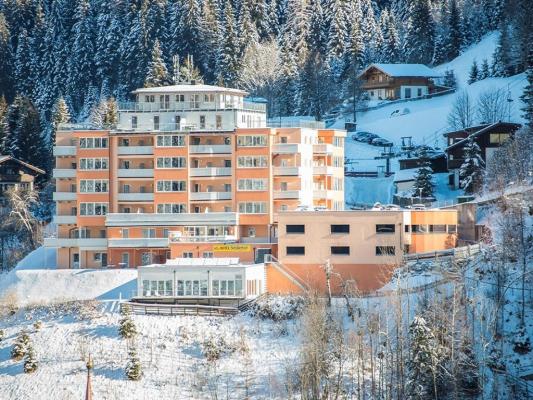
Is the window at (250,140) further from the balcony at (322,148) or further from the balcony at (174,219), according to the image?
the balcony at (174,219)

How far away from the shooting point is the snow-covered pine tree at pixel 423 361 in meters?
57.8

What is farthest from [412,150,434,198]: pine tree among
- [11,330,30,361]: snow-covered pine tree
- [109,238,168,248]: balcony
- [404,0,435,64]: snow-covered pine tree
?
[404,0,435,64]: snow-covered pine tree

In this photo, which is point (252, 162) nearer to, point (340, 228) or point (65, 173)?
point (340, 228)

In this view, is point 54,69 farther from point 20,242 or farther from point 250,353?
point 250,353

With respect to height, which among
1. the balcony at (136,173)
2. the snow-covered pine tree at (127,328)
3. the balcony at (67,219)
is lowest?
the snow-covered pine tree at (127,328)

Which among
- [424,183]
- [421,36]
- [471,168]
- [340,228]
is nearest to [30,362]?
[340,228]

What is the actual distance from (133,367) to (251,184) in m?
20.7

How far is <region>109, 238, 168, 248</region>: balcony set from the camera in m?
79.4

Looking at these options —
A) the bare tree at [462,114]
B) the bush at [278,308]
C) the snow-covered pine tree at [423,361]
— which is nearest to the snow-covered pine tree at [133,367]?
the bush at [278,308]

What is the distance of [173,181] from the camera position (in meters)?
81.9

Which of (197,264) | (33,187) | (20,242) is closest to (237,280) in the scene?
(197,264)

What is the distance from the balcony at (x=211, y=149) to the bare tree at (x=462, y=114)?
1174 inches

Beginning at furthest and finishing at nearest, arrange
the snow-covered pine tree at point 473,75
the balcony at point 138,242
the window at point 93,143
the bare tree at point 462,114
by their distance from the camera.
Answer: the snow-covered pine tree at point 473,75 → the bare tree at point 462,114 → the window at point 93,143 → the balcony at point 138,242

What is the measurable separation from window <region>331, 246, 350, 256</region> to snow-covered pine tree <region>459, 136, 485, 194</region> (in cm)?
1718
